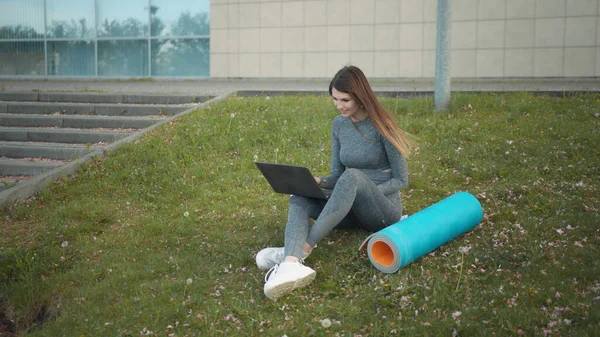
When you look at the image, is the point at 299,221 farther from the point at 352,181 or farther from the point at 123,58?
the point at 123,58

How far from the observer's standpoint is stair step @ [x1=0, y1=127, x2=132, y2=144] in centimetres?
987

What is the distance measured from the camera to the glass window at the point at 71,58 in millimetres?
18688

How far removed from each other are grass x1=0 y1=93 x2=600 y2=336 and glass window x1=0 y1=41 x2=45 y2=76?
10.9m

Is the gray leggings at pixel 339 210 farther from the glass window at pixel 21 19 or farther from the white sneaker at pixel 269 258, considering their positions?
the glass window at pixel 21 19

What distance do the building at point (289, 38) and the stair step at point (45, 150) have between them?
26.4 ft

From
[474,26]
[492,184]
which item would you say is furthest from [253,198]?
[474,26]

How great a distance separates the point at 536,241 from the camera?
538cm

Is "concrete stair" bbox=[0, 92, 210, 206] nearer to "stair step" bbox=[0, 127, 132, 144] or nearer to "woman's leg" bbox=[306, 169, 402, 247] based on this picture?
"stair step" bbox=[0, 127, 132, 144]

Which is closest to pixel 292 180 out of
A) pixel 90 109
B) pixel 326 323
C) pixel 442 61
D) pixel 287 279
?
pixel 287 279

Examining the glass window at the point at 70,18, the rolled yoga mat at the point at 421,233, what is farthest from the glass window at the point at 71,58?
the rolled yoga mat at the point at 421,233

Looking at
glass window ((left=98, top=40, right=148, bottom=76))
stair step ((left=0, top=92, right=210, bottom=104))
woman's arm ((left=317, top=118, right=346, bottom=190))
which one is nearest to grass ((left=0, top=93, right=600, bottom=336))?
woman's arm ((left=317, top=118, right=346, bottom=190))

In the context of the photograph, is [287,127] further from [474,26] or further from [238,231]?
Answer: [474,26]

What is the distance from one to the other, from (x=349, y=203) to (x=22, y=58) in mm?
16596

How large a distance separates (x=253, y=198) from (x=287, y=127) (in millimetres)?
2218
